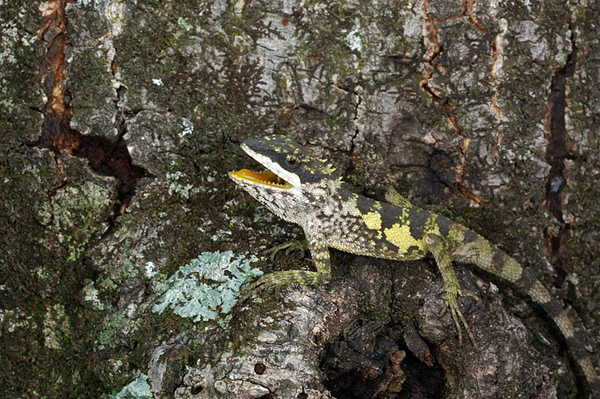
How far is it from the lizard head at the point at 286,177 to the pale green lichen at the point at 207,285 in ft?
1.76

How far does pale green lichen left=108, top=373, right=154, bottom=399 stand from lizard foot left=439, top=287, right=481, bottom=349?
2.30 m

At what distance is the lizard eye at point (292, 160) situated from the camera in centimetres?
368

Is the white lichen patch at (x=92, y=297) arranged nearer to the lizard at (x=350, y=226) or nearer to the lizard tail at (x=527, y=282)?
the lizard at (x=350, y=226)

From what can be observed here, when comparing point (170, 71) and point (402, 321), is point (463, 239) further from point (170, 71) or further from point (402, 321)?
point (170, 71)

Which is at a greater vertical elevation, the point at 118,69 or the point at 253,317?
the point at 118,69

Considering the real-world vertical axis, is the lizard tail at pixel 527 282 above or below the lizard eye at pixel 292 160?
below

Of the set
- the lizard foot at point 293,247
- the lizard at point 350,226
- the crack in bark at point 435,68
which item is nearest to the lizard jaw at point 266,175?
the lizard at point 350,226

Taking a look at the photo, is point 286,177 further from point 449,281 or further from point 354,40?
point 449,281

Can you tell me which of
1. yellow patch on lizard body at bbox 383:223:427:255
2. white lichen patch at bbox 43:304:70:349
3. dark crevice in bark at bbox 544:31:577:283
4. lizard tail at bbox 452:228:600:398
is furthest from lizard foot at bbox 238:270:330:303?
dark crevice in bark at bbox 544:31:577:283

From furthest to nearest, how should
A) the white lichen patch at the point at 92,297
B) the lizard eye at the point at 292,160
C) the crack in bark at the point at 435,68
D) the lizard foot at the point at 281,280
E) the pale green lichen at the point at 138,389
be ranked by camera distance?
1. the crack in bark at the point at 435,68
2. the white lichen patch at the point at 92,297
3. the lizard eye at the point at 292,160
4. the lizard foot at the point at 281,280
5. the pale green lichen at the point at 138,389

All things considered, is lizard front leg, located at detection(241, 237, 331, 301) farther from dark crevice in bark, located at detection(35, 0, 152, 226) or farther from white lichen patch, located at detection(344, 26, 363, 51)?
white lichen patch, located at detection(344, 26, 363, 51)

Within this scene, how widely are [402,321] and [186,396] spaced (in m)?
1.74

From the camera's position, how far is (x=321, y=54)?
13.4ft

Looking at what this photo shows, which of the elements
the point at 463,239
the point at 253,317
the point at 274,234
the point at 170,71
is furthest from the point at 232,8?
the point at 463,239
